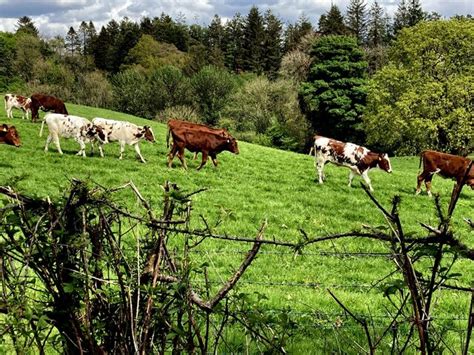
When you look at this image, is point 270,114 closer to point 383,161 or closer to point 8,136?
point 383,161

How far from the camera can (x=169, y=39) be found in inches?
3307

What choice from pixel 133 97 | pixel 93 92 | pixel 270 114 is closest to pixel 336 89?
pixel 270 114

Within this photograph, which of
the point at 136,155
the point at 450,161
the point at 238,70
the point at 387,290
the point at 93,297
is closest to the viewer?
the point at 387,290

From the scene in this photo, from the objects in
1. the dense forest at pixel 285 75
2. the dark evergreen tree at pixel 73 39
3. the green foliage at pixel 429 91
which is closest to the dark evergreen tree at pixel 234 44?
the dense forest at pixel 285 75

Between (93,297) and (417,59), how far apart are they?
35.3m

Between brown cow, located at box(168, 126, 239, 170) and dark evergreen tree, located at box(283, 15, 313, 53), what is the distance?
188 feet

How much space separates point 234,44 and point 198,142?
2796 inches

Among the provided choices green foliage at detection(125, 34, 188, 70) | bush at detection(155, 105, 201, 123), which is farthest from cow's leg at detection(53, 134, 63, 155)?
green foliage at detection(125, 34, 188, 70)

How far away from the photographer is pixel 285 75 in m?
57.2

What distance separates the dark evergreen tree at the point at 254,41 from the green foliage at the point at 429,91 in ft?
137

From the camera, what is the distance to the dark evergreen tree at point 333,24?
2557 inches

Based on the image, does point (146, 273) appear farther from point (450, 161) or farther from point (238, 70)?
point (238, 70)

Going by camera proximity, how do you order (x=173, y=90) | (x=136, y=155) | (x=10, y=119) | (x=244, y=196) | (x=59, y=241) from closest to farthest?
(x=59, y=241) < (x=244, y=196) < (x=136, y=155) < (x=10, y=119) < (x=173, y=90)

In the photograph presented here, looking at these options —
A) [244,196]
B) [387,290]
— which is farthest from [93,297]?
[244,196]
